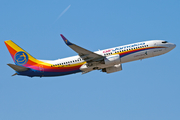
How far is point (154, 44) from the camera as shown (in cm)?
6488

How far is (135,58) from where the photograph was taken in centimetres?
6431

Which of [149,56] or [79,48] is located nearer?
[79,48]

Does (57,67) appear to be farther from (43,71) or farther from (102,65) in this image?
(102,65)

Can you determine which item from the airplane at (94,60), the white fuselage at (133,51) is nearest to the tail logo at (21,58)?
the airplane at (94,60)

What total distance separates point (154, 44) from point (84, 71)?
15.9 metres

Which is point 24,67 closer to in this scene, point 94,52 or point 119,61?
point 94,52

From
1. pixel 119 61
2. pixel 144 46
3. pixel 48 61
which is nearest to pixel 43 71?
pixel 48 61

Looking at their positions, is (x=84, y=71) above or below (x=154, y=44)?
below

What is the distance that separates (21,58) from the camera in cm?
7050

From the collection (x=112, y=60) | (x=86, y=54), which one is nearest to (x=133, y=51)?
(x=112, y=60)

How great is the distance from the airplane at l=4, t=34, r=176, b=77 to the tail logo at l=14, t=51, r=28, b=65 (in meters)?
0.78

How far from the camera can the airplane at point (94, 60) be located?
209 ft

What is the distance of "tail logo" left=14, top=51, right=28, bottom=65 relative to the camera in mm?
70125

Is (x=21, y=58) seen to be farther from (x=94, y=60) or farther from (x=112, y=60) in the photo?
(x=112, y=60)
